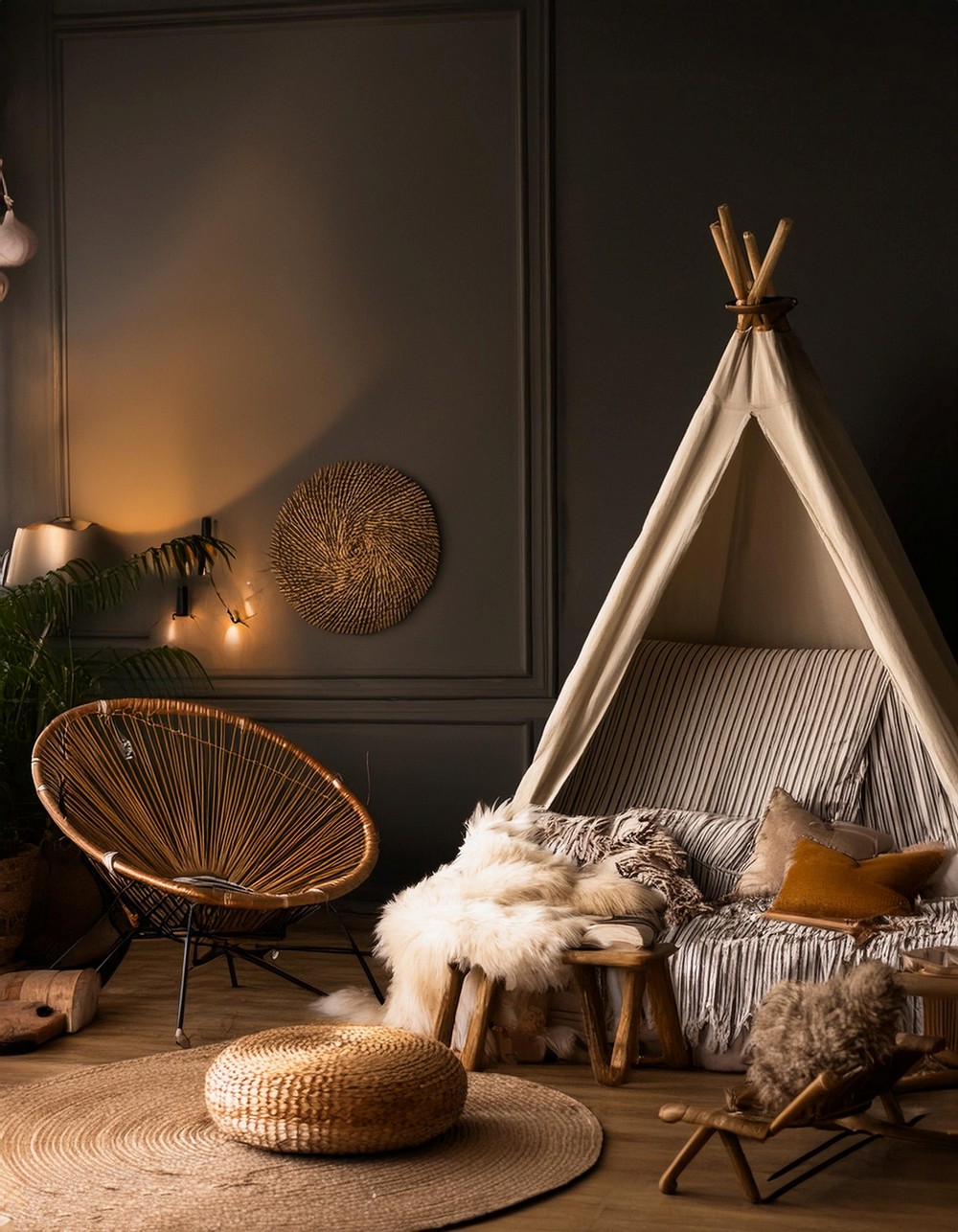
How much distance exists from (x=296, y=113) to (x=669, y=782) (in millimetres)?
2598

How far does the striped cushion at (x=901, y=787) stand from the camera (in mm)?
3604

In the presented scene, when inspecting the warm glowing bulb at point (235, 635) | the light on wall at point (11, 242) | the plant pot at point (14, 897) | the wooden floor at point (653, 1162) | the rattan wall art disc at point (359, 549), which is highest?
the light on wall at point (11, 242)

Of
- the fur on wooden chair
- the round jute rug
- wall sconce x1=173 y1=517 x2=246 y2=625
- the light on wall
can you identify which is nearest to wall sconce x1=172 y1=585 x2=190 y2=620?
wall sconce x1=173 y1=517 x2=246 y2=625

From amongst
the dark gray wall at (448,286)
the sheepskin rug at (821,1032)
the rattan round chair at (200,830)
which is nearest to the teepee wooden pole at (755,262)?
the dark gray wall at (448,286)

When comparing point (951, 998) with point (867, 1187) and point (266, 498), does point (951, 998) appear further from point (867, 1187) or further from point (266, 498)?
point (266, 498)

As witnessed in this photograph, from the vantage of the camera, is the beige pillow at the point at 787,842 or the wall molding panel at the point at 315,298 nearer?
the beige pillow at the point at 787,842

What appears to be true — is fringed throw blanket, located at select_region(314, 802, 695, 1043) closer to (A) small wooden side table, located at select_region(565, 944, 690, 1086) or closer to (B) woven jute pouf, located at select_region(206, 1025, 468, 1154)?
(A) small wooden side table, located at select_region(565, 944, 690, 1086)

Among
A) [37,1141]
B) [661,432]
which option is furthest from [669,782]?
[37,1141]

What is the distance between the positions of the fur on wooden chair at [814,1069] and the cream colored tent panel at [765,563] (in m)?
1.14

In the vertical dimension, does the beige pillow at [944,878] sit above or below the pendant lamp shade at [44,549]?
below

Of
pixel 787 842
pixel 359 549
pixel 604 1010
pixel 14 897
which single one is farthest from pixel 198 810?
pixel 787 842

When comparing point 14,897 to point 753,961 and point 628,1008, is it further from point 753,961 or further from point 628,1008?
point 753,961

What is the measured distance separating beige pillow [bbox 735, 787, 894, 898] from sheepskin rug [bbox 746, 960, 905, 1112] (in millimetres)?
991

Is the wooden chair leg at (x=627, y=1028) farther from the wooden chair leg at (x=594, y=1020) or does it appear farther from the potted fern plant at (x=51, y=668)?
the potted fern plant at (x=51, y=668)
